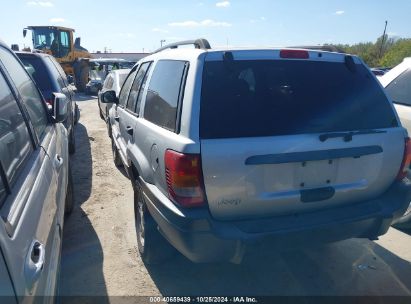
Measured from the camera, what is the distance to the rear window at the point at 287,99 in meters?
2.22

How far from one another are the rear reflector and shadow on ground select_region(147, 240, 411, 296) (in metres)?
1.55

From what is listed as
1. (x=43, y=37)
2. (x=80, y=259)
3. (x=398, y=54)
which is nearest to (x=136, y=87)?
(x=80, y=259)

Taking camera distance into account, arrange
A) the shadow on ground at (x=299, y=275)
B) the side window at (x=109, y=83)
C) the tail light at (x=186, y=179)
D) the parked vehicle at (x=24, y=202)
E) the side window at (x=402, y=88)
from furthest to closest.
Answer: the side window at (x=109, y=83)
the side window at (x=402, y=88)
the shadow on ground at (x=299, y=275)
the tail light at (x=186, y=179)
the parked vehicle at (x=24, y=202)

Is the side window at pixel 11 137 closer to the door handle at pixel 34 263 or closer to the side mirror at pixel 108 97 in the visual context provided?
the door handle at pixel 34 263

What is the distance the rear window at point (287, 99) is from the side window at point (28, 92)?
1.49m

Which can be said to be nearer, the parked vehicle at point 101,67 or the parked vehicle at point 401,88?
the parked vehicle at point 401,88

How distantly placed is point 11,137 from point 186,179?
41.6 inches

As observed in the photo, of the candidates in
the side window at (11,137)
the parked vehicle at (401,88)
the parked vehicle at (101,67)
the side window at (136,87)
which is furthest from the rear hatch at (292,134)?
the parked vehicle at (101,67)

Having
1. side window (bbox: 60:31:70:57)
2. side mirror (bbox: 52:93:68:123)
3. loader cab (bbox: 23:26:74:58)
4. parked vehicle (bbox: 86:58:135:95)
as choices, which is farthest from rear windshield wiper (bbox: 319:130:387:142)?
side window (bbox: 60:31:70:57)

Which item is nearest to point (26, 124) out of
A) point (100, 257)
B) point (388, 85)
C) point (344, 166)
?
point (100, 257)

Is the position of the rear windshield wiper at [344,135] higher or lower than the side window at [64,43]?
lower

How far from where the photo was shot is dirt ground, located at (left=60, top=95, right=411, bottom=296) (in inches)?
113

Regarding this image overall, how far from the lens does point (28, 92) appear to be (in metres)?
3.01

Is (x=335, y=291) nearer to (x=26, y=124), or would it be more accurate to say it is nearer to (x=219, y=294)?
(x=219, y=294)
